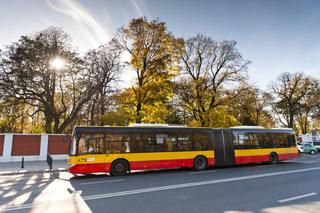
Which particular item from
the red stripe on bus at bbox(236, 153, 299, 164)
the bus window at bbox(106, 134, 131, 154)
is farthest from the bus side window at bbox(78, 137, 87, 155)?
the red stripe on bus at bbox(236, 153, 299, 164)

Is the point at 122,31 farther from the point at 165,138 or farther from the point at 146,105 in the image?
the point at 165,138

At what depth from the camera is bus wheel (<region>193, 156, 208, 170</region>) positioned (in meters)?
14.8

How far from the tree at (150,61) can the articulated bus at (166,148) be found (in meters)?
8.04

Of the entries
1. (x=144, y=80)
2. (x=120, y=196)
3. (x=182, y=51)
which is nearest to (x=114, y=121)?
(x=144, y=80)

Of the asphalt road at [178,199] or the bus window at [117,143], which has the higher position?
the bus window at [117,143]

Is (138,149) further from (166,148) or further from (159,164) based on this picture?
(166,148)

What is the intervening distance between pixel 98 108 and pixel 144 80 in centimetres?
845

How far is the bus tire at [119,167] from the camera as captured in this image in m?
12.5

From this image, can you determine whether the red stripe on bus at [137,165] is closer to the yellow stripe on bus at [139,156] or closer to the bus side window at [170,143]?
the yellow stripe on bus at [139,156]

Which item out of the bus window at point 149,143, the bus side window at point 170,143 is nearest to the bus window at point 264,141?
the bus side window at point 170,143

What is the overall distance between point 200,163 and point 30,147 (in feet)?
58.8

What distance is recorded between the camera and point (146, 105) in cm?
2211

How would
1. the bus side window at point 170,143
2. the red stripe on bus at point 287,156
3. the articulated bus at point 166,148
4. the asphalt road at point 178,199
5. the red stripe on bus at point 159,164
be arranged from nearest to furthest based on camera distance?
1. the asphalt road at point 178,199
2. the articulated bus at point 166,148
3. the red stripe on bus at point 159,164
4. the bus side window at point 170,143
5. the red stripe on bus at point 287,156

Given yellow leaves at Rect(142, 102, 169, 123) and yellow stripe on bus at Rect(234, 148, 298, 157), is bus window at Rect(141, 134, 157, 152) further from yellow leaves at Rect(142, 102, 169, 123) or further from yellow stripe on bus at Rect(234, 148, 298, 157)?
yellow leaves at Rect(142, 102, 169, 123)
